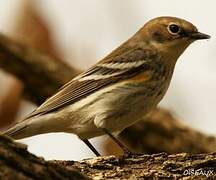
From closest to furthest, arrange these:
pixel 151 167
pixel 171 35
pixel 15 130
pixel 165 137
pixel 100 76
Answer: pixel 151 167, pixel 15 130, pixel 100 76, pixel 171 35, pixel 165 137

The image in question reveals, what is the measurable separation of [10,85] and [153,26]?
2.48 m

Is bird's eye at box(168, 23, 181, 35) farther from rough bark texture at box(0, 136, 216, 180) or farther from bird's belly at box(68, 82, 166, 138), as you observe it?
rough bark texture at box(0, 136, 216, 180)

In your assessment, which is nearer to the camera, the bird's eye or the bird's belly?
the bird's belly

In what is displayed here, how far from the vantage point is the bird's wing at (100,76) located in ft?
24.5

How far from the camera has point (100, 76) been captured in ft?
25.6

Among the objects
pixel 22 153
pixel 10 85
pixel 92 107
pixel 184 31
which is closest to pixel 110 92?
pixel 92 107

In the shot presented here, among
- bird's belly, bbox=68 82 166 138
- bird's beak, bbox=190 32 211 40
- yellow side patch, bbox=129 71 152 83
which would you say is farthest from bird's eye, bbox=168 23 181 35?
bird's belly, bbox=68 82 166 138

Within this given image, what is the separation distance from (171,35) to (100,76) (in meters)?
1.14

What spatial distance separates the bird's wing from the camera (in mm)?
7454

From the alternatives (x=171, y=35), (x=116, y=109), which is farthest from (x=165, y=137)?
(x=116, y=109)

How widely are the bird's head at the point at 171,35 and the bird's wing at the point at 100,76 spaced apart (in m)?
0.29

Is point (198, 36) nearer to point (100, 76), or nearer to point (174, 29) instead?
point (174, 29)

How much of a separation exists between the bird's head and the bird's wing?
287 mm

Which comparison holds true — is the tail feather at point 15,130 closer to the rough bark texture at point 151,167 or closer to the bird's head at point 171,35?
the rough bark texture at point 151,167
